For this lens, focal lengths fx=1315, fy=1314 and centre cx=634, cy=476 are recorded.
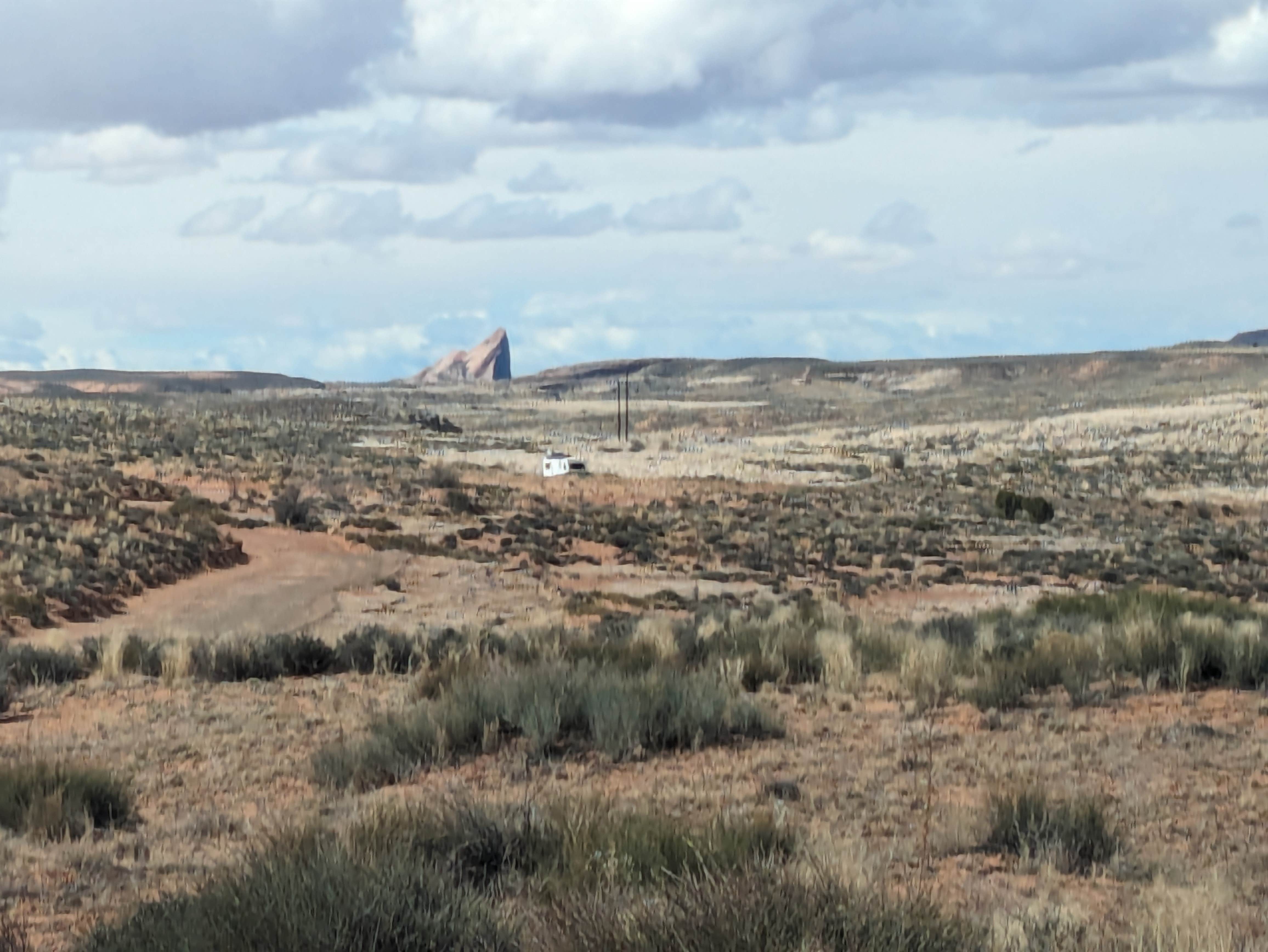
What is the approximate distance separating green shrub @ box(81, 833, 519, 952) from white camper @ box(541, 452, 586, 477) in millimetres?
57767

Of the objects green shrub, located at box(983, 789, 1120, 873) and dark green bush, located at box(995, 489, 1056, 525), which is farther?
dark green bush, located at box(995, 489, 1056, 525)

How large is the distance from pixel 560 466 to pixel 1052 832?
57656 millimetres

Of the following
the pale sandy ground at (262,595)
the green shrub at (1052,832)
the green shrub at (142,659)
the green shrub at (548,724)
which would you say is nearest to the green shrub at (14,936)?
the green shrub at (548,724)

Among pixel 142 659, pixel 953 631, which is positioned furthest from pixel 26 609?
pixel 953 631

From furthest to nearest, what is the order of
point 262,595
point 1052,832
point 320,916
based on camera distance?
point 262,595 → point 1052,832 → point 320,916

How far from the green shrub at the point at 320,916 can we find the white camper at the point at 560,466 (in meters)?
57.8

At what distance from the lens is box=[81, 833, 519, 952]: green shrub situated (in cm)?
428

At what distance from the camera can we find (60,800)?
7.39 m

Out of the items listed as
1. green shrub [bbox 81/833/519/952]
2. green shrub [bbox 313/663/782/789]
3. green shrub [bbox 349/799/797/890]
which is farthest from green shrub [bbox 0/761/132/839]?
green shrub [bbox 81/833/519/952]

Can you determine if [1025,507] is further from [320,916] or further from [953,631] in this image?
[320,916]

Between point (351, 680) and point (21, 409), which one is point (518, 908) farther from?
point (21, 409)

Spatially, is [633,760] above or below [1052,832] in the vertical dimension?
below

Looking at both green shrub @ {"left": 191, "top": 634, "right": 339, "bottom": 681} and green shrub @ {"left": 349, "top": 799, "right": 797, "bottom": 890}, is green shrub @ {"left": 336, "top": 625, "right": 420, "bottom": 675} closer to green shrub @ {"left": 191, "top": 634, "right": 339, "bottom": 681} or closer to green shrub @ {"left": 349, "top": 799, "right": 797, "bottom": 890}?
green shrub @ {"left": 191, "top": 634, "right": 339, "bottom": 681}

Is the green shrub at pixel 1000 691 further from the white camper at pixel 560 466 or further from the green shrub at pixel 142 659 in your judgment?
the white camper at pixel 560 466
